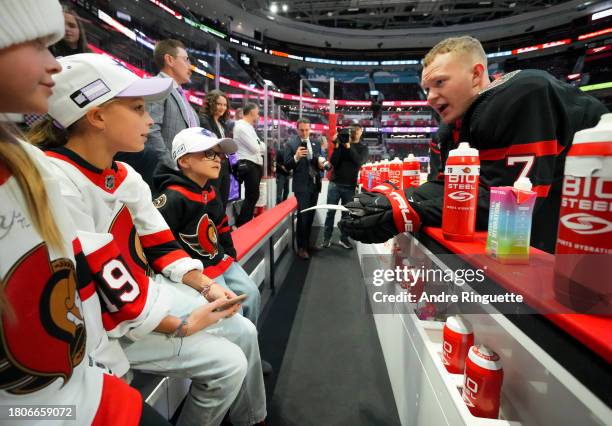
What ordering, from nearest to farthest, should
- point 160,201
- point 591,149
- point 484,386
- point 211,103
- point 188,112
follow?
point 591,149, point 484,386, point 160,201, point 188,112, point 211,103

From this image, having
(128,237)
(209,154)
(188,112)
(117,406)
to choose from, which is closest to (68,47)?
(188,112)

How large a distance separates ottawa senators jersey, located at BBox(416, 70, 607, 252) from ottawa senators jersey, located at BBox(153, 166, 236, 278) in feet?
3.01

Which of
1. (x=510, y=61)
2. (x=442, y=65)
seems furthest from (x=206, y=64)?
(x=510, y=61)

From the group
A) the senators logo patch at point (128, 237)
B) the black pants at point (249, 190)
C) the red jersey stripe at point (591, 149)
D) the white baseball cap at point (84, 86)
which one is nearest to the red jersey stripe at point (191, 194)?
the senators logo patch at point (128, 237)

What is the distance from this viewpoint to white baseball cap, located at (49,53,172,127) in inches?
31.1

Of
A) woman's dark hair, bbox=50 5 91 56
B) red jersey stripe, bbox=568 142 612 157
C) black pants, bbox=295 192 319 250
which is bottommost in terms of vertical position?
black pants, bbox=295 192 319 250

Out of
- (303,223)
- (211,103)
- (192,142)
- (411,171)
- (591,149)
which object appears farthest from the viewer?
(303,223)

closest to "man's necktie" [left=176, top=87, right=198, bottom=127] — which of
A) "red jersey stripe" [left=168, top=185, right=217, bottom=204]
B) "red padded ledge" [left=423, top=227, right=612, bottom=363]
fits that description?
"red jersey stripe" [left=168, top=185, right=217, bottom=204]

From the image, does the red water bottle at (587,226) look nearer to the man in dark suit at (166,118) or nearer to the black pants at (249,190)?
the man in dark suit at (166,118)

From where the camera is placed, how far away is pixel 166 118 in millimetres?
1821

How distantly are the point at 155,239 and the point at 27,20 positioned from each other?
0.74m

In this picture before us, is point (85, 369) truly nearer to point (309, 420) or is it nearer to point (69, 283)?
point (69, 283)

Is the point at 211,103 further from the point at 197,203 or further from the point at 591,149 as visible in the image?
the point at 591,149

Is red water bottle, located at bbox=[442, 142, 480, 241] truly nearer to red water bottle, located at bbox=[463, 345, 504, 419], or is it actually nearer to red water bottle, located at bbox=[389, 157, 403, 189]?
red water bottle, located at bbox=[463, 345, 504, 419]
